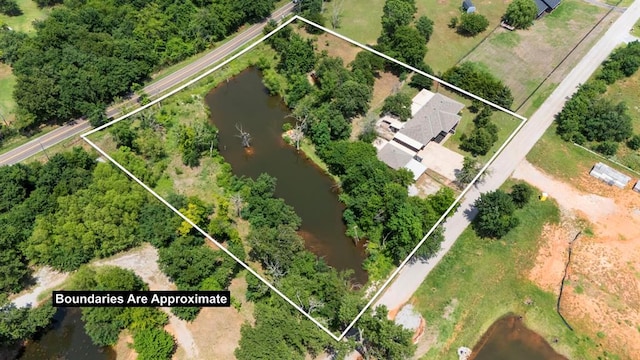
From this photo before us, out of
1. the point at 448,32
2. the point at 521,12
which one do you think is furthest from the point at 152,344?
the point at 521,12

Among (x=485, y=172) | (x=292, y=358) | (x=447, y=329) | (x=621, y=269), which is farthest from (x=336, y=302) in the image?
(x=621, y=269)

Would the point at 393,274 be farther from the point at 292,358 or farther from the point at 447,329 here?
the point at 292,358

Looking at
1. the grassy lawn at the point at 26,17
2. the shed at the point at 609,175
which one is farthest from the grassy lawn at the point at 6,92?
the shed at the point at 609,175

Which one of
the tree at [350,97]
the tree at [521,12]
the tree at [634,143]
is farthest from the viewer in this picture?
Answer: the tree at [521,12]

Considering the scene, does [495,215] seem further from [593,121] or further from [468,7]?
[468,7]

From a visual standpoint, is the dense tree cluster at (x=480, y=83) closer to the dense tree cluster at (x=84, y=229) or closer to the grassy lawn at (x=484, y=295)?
the grassy lawn at (x=484, y=295)
